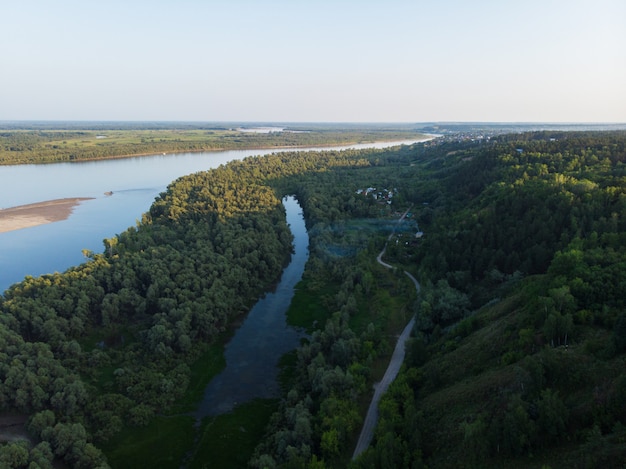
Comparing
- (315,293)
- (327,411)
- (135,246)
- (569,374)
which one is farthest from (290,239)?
(569,374)

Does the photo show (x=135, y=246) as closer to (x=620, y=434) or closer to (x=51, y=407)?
(x=51, y=407)

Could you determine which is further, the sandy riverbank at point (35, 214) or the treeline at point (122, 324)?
the sandy riverbank at point (35, 214)

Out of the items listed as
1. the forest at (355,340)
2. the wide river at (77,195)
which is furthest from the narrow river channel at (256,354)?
the wide river at (77,195)

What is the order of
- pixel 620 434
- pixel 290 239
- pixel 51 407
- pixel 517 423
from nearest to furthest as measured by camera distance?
pixel 620 434 → pixel 517 423 → pixel 51 407 → pixel 290 239

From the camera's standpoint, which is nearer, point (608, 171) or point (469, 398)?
point (469, 398)

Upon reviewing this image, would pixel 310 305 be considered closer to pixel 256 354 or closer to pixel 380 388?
pixel 256 354

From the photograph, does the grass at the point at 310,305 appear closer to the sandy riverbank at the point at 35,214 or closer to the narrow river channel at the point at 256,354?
the narrow river channel at the point at 256,354

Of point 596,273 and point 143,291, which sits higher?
point 596,273
